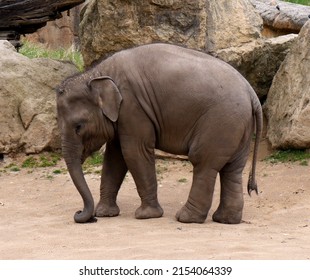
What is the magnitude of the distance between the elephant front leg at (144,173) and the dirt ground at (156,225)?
0.12 meters

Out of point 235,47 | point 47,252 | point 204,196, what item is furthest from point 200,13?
point 47,252

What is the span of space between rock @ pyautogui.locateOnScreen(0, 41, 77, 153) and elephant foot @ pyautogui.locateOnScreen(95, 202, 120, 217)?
2.60 meters

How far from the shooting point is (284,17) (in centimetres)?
1552

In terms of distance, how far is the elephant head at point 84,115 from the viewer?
7957 mm

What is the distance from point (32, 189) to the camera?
9.80m

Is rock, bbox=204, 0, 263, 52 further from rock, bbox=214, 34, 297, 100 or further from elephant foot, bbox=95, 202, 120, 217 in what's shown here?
elephant foot, bbox=95, 202, 120, 217

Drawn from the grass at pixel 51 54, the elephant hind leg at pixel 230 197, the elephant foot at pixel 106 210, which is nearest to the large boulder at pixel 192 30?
the elephant hind leg at pixel 230 197

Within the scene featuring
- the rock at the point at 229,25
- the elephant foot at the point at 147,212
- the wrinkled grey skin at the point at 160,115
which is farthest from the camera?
the rock at the point at 229,25

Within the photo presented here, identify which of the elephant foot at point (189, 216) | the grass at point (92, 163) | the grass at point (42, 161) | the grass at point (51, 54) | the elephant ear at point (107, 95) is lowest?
the grass at point (51, 54)

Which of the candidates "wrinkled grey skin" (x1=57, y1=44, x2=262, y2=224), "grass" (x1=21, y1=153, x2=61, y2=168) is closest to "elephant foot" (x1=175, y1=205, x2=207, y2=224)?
"wrinkled grey skin" (x1=57, y1=44, x2=262, y2=224)

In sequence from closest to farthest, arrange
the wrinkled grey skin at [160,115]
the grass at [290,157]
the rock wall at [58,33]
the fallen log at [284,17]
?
the wrinkled grey skin at [160,115], the grass at [290,157], the fallen log at [284,17], the rock wall at [58,33]

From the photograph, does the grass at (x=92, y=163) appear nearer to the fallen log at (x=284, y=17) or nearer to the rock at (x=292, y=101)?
the rock at (x=292, y=101)

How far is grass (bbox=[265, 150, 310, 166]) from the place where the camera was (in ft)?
33.3

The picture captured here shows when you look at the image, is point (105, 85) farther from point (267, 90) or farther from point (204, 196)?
point (267, 90)
